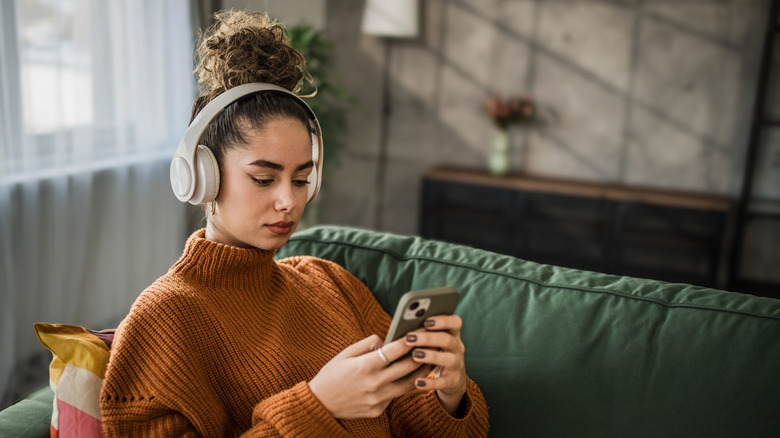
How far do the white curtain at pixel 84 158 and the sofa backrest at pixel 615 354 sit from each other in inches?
71.4

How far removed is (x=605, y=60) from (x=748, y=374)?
10.2 feet

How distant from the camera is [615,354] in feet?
4.20

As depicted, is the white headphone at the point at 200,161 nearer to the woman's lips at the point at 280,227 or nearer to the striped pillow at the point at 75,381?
the woman's lips at the point at 280,227

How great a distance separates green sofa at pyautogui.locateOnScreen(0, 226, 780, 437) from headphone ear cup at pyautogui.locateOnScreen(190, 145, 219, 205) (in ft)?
1.72

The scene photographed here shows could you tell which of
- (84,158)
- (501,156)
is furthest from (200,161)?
(501,156)

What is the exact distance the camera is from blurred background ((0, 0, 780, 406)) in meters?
2.58

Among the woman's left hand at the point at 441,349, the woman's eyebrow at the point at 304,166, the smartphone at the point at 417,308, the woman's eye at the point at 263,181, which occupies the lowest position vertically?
the woman's left hand at the point at 441,349

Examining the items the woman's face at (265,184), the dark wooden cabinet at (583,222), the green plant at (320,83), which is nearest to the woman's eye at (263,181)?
the woman's face at (265,184)

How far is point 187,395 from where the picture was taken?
970 millimetres

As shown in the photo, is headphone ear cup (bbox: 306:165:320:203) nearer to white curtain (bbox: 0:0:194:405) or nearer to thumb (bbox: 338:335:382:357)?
thumb (bbox: 338:335:382:357)

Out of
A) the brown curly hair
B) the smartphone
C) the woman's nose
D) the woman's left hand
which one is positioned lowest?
the woman's left hand

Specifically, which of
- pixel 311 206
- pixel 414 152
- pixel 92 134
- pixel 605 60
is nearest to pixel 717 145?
pixel 605 60

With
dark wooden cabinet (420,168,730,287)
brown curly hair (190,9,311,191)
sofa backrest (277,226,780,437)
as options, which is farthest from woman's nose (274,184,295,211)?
dark wooden cabinet (420,168,730,287)

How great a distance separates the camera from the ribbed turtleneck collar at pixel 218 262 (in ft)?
3.61
